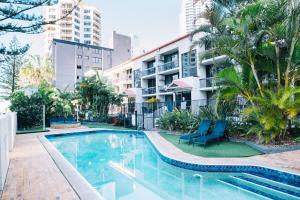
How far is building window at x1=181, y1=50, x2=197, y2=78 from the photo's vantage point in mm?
24344

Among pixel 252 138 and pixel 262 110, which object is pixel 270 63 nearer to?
pixel 262 110

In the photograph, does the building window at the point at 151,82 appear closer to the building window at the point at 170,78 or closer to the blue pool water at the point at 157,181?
the building window at the point at 170,78

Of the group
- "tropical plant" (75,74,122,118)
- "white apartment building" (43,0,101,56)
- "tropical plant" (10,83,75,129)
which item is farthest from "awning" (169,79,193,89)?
"white apartment building" (43,0,101,56)

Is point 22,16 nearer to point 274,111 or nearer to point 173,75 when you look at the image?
point 274,111

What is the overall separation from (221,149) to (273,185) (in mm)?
3496

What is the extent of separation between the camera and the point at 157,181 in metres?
7.39

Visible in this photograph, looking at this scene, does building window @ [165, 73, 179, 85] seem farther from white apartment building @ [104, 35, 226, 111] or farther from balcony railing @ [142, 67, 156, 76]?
balcony railing @ [142, 67, 156, 76]

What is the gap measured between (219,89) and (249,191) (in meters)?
5.61

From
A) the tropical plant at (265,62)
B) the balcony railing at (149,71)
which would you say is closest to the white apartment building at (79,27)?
the balcony railing at (149,71)

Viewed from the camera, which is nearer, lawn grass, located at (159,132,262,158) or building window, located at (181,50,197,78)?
lawn grass, located at (159,132,262,158)

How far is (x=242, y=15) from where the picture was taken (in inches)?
390

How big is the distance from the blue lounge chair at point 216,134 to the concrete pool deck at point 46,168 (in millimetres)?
1241

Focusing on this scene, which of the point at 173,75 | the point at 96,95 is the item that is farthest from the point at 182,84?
the point at 96,95

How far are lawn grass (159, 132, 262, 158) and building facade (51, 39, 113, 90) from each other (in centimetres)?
4196
